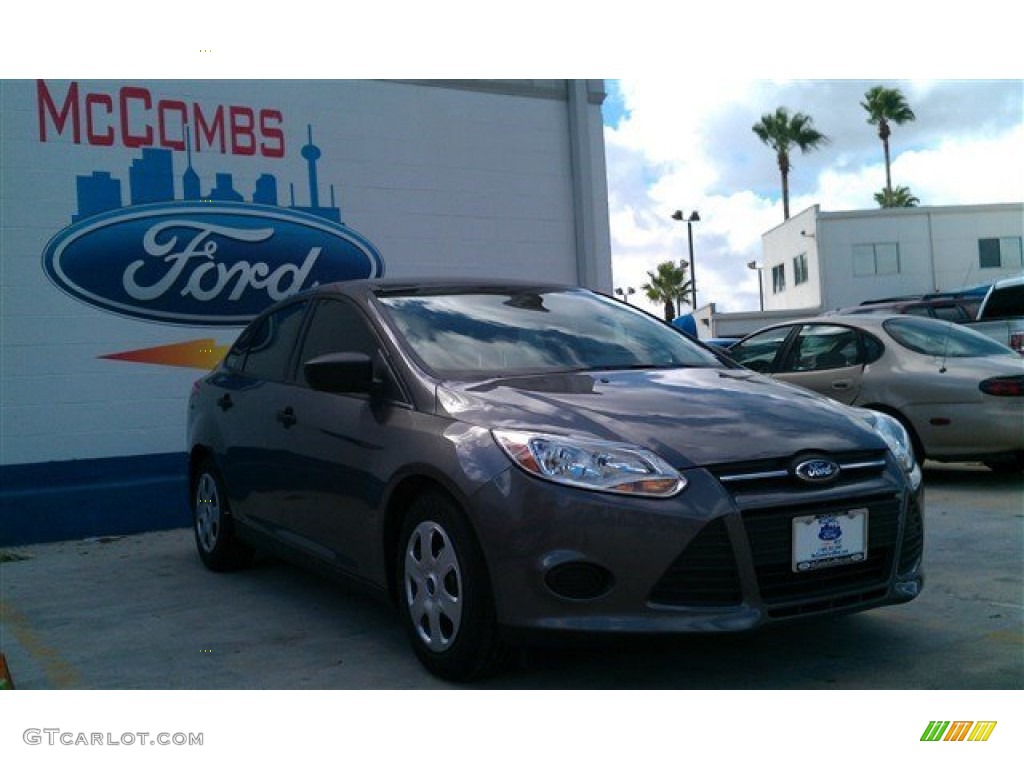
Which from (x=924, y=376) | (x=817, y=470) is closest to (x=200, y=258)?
(x=924, y=376)

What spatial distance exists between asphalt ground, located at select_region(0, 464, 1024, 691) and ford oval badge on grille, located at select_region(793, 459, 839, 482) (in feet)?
1.65

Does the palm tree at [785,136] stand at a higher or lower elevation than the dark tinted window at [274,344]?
higher

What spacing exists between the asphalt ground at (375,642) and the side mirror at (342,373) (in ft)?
2.84

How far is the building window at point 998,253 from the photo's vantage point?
3994 centimetres

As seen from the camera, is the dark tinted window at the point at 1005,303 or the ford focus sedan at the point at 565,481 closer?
the ford focus sedan at the point at 565,481

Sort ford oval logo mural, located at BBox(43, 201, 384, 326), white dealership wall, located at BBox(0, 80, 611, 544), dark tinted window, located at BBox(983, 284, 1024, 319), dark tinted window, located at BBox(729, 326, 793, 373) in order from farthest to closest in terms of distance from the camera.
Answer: dark tinted window, located at BBox(983, 284, 1024, 319) < dark tinted window, located at BBox(729, 326, 793, 373) < ford oval logo mural, located at BBox(43, 201, 384, 326) < white dealership wall, located at BBox(0, 80, 611, 544)

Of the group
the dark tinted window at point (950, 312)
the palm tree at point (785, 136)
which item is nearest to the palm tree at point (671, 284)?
the palm tree at point (785, 136)

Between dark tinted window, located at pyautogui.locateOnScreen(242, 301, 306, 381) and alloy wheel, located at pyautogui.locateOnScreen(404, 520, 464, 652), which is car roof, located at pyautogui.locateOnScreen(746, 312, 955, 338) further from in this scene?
alloy wheel, located at pyautogui.locateOnScreen(404, 520, 464, 652)

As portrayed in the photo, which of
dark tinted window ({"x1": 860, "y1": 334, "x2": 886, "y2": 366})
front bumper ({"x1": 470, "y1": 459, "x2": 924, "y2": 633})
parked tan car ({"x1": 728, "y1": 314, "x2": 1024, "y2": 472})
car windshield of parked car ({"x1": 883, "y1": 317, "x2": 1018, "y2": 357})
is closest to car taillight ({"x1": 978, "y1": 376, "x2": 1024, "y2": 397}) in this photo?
parked tan car ({"x1": 728, "y1": 314, "x2": 1024, "y2": 472})

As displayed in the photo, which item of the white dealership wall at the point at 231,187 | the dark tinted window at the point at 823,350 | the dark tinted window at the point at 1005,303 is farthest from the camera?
the dark tinted window at the point at 1005,303

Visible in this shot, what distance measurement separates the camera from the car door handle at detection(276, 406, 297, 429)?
4895 mm

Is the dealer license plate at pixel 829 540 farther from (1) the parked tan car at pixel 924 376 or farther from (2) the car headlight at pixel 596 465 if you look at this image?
(1) the parked tan car at pixel 924 376
